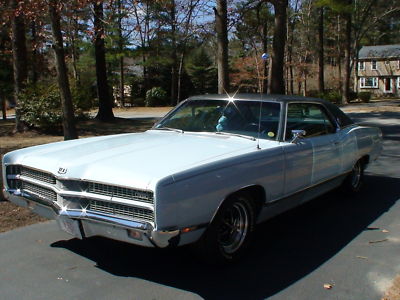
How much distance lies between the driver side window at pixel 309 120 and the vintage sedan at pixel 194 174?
0.02 metres

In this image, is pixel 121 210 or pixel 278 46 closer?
pixel 121 210

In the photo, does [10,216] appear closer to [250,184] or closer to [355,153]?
[250,184]

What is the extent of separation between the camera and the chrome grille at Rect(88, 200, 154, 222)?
3436 mm

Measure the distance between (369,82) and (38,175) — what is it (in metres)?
65.0

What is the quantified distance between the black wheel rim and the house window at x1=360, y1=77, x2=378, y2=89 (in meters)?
64.0

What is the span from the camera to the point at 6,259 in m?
4.30

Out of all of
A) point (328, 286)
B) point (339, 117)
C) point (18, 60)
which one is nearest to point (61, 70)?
point (18, 60)

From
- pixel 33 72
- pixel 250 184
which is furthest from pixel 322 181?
pixel 33 72

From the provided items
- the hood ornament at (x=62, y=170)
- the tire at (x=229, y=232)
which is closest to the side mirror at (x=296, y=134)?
the tire at (x=229, y=232)

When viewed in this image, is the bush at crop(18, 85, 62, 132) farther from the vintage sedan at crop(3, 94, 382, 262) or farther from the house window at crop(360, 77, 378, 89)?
the house window at crop(360, 77, 378, 89)

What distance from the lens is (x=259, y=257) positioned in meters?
4.35

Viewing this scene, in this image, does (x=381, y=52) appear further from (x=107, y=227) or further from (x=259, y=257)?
(x=107, y=227)

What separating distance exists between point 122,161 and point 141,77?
4143 cm

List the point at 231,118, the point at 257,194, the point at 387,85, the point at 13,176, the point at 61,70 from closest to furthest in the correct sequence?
1. the point at 257,194
2. the point at 13,176
3. the point at 231,118
4. the point at 61,70
5. the point at 387,85
